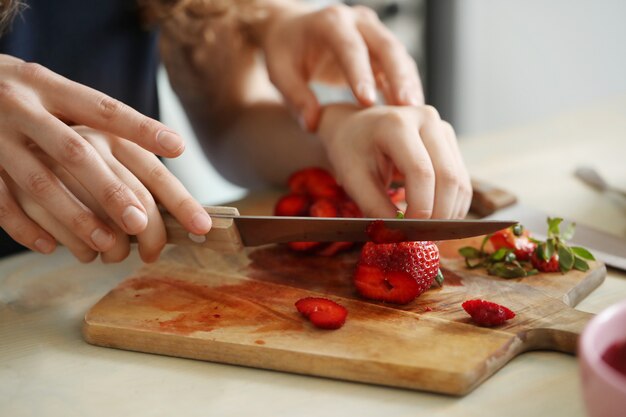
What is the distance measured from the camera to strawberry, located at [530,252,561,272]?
3.46ft

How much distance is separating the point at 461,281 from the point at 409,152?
7.8 inches

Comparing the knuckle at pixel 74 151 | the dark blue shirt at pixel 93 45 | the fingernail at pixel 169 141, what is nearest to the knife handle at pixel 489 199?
the fingernail at pixel 169 141

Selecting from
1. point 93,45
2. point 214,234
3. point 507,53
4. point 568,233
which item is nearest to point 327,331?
point 214,234

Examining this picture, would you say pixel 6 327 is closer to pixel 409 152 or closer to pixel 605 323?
pixel 409 152

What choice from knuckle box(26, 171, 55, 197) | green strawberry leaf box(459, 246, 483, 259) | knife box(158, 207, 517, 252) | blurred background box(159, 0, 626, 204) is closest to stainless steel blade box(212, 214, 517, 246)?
knife box(158, 207, 517, 252)

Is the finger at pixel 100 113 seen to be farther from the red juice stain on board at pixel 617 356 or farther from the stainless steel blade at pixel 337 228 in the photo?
the red juice stain on board at pixel 617 356

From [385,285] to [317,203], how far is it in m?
0.25

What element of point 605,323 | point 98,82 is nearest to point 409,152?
point 605,323

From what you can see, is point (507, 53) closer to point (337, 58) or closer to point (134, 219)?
point (337, 58)

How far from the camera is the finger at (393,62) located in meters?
1.29

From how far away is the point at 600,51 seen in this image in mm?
3297

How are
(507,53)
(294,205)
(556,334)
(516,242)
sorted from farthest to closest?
1. (507,53)
2. (294,205)
3. (516,242)
4. (556,334)

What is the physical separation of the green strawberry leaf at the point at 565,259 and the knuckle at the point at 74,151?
0.67 m

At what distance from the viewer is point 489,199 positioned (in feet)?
4.34
